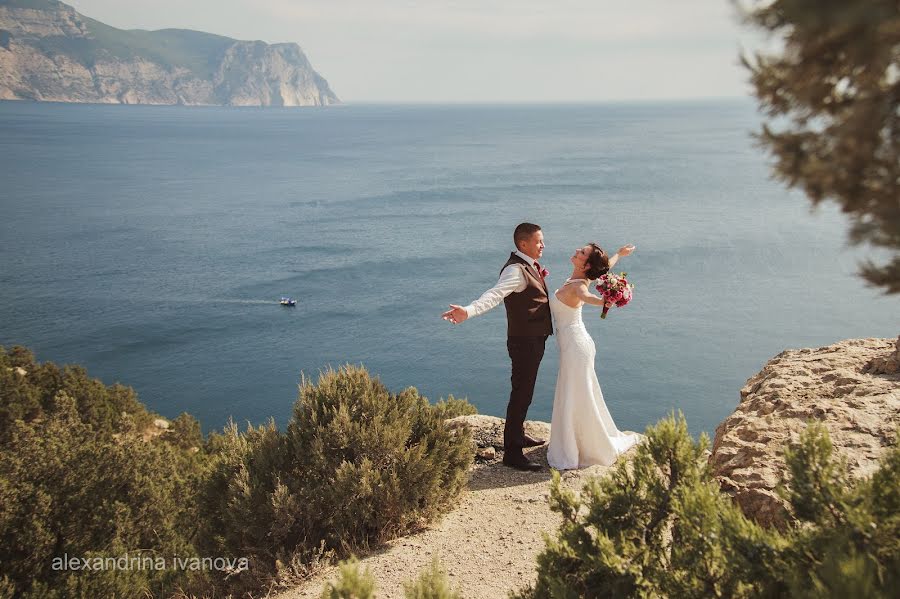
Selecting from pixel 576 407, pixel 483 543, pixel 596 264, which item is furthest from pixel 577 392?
pixel 483 543

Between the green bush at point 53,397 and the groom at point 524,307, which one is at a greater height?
the groom at point 524,307

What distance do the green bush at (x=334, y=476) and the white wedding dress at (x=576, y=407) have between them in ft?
3.71

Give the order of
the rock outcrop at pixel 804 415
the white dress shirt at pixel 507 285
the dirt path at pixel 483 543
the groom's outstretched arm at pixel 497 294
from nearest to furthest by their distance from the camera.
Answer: the rock outcrop at pixel 804 415 → the dirt path at pixel 483 543 → the groom's outstretched arm at pixel 497 294 → the white dress shirt at pixel 507 285

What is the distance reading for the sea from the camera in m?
44.3

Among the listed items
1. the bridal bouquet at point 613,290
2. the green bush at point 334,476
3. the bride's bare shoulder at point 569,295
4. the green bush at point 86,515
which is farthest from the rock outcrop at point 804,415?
the green bush at point 86,515

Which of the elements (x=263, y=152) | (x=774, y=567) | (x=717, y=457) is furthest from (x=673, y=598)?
(x=263, y=152)

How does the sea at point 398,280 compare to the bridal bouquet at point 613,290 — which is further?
the sea at point 398,280

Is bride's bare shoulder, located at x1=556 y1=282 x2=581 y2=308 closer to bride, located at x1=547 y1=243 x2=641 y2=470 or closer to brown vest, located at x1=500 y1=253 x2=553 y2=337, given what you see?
bride, located at x1=547 y1=243 x2=641 y2=470

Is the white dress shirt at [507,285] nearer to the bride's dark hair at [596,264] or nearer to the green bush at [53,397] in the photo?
the bride's dark hair at [596,264]

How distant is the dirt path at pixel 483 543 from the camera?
557 centimetres

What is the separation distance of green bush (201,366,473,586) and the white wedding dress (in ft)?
3.71

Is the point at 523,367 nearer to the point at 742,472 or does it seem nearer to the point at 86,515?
the point at 742,472

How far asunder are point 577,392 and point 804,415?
7.46 feet

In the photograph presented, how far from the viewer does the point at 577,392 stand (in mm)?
7727
